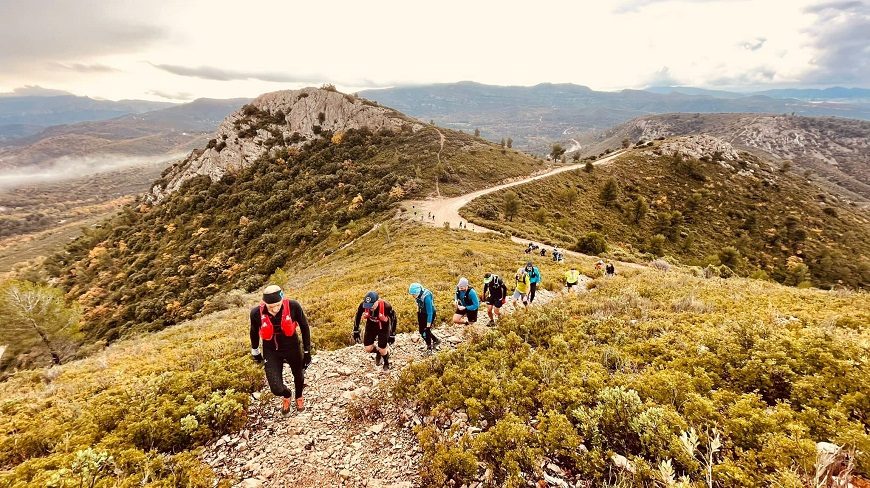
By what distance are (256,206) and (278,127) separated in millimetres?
39392

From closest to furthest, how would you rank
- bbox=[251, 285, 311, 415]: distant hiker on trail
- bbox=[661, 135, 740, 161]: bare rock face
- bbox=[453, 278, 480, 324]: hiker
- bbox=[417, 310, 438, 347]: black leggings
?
bbox=[251, 285, 311, 415]: distant hiker on trail < bbox=[417, 310, 438, 347]: black leggings < bbox=[453, 278, 480, 324]: hiker < bbox=[661, 135, 740, 161]: bare rock face

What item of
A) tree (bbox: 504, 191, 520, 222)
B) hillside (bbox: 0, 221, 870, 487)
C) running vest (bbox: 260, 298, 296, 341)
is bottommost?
tree (bbox: 504, 191, 520, 222)

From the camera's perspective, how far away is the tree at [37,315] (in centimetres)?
2688

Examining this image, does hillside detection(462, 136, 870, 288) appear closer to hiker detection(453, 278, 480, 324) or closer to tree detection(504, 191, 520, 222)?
tree detection(504, 191, 520, 222)

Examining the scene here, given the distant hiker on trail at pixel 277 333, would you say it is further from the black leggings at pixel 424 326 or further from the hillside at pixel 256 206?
the hillside at pixel 256 206

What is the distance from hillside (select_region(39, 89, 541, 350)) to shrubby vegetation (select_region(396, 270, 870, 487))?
41833mm

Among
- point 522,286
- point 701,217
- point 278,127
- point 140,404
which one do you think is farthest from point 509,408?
point 278,127

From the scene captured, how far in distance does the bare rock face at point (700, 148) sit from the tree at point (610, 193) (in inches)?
1417

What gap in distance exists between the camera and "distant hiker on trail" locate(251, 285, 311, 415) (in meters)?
7.66

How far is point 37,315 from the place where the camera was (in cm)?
2772

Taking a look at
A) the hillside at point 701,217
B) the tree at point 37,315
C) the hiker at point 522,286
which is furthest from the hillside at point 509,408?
the hillside at point 701,217

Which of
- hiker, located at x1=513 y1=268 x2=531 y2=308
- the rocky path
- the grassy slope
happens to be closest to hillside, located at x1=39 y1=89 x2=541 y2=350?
the grassy slope

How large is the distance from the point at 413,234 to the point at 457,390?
34.7 metres

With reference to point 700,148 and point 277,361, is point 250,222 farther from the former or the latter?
point 700,148
